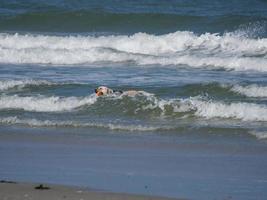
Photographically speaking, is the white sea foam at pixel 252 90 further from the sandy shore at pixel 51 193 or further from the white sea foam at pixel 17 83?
the sandy shore at pixel 51 193

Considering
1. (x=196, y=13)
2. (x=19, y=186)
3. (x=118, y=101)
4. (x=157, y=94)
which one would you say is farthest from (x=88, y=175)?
(x=196, y=13)

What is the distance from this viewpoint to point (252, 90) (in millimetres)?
13398

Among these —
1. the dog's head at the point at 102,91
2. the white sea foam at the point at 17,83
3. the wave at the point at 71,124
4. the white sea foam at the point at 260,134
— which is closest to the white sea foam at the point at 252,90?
the dog's head at the point at 102,91

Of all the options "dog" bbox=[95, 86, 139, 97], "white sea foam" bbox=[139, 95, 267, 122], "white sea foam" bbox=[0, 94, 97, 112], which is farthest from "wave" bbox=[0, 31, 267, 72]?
"white sea foam" bbox=[0, 94, 97, 112]

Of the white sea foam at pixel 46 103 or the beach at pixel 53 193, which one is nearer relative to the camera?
the beach at pixel 53 193

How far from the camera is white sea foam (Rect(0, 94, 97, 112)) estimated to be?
1294 centimetres

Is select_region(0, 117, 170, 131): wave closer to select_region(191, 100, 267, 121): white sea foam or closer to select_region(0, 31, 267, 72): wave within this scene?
select_region(191, 100, 267, 121): white sea foam

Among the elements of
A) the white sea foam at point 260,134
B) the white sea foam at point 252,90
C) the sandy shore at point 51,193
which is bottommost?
the sandy shore at point 51,193

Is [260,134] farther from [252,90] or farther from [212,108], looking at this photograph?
[252,90]

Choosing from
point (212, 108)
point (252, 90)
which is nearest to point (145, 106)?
point (212, 108)

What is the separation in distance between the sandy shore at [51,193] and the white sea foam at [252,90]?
20.6 feet

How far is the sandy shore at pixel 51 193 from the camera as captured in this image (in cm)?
722

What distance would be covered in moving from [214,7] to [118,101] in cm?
1423

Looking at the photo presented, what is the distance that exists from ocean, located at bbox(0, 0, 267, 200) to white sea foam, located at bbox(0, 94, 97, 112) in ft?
0.06
